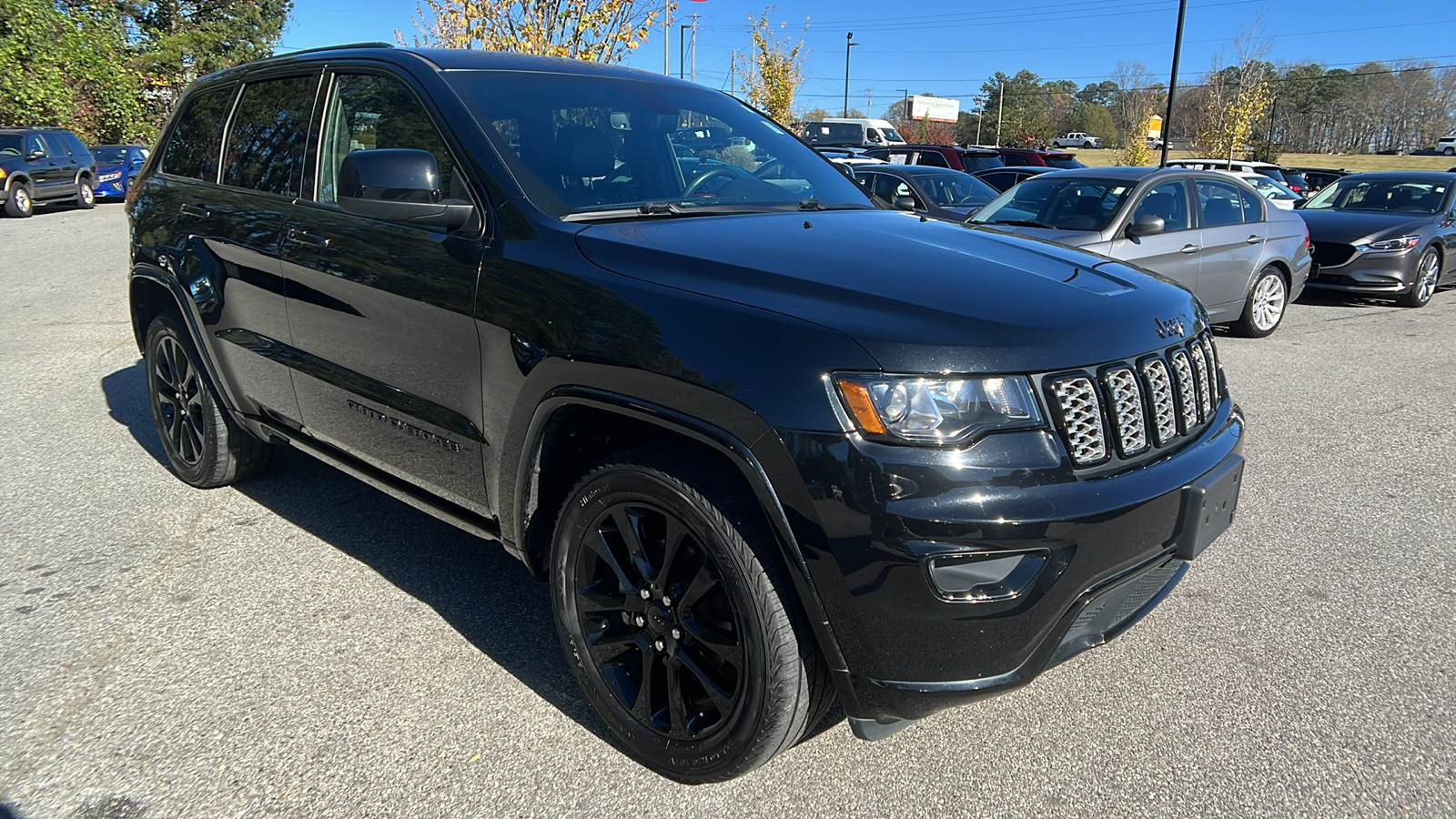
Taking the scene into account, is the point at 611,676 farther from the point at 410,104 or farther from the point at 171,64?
the point at 171,64

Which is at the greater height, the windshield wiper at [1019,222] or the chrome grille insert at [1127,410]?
the windshield wiper at [1019,222]

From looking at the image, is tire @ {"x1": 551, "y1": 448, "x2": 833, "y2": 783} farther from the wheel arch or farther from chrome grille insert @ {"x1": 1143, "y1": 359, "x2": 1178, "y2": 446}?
chrome grille insert @ {"x1": 1143, "y1": 359, "x2": 1178, "y2": 446}

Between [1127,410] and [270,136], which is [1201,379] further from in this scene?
[270,136]

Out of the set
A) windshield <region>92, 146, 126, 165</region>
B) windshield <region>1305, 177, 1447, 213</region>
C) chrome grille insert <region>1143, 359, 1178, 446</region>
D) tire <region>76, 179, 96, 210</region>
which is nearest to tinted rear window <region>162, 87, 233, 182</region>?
chrome grille insert <region>1143, 359, 1178, 446</region>

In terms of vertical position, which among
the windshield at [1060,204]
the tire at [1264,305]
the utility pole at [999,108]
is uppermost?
the utility pole at [999,108]

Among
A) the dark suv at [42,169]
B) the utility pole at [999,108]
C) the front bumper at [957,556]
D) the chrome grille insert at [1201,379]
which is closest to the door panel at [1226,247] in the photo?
the chrome grille insert at [1201,379]

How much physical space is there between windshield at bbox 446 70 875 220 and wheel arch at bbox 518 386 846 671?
60 cm

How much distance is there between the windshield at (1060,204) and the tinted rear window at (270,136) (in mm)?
5696

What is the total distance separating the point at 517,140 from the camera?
295cm

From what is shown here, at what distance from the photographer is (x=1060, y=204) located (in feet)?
28.1

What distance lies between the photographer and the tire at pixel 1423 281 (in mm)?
11172

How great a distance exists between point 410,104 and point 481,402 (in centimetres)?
107

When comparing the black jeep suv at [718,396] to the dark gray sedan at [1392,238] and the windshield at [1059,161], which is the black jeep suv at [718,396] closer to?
the dark gray sedan at [1392,238]

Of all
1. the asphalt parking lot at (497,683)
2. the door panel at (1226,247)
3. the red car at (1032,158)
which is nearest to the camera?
the asphalt parking lot at (497,683)
